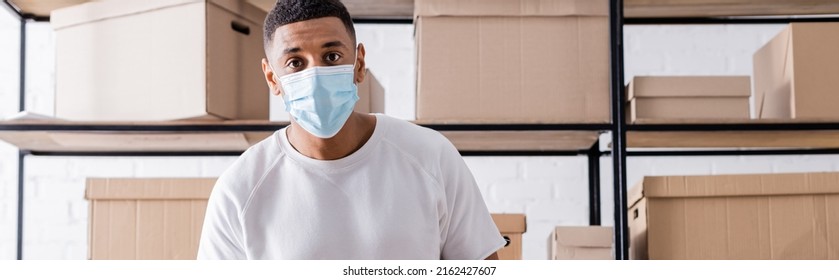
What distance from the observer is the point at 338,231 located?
1.36 m

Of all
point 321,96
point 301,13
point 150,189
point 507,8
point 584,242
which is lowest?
point 584,242

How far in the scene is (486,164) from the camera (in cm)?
259

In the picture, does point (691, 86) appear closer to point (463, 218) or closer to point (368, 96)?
point (368, 96)

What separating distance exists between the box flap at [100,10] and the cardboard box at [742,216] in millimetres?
947

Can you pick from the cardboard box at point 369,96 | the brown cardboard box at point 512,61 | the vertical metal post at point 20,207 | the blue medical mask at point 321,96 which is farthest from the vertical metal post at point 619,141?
the vertical metal post at point 20,207

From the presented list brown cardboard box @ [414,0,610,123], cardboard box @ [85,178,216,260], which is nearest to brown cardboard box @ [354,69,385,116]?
brown cardboard box @ [414,0,610,123]

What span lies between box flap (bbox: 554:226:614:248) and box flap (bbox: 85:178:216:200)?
684 mm

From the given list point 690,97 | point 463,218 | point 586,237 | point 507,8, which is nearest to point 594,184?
point 586,237

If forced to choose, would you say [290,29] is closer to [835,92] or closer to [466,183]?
[466,183]

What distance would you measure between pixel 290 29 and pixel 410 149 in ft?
0.75

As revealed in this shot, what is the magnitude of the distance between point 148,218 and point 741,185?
111cm

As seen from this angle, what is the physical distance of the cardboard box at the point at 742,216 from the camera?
1852 mm

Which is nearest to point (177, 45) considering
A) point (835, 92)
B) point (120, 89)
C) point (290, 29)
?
point (120, 89)

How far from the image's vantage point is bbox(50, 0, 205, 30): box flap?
6.18 ft
